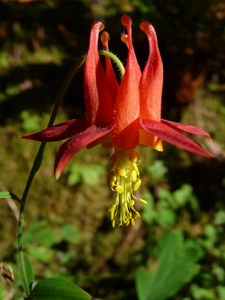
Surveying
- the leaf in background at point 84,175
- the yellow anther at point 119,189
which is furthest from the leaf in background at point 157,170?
the yellow anther at point 119,189

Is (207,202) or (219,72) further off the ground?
(219,72)

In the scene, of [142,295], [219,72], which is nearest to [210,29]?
[219,72]

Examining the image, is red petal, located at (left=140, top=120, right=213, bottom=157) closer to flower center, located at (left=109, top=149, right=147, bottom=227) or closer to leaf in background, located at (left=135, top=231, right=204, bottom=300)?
flower center, located at (left=109, top=149, right=147, bottom=227)

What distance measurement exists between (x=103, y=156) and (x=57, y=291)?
2.29 metres

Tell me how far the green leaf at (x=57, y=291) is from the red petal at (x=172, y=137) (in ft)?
2.74

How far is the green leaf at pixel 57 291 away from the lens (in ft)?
3.98

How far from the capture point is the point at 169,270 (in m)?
2.33

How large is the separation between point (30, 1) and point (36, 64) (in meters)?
0.99

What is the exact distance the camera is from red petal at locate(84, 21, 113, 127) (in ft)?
3.60

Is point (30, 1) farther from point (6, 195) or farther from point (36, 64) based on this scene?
point (6, 195)

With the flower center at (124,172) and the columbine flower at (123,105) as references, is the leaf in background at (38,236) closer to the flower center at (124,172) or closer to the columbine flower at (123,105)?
the flower center at (124,172)

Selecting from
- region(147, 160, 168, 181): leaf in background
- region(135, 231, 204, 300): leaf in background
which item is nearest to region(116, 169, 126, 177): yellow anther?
region(135, 231, 204, 300): leaf in background

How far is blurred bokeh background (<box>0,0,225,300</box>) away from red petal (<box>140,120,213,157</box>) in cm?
225

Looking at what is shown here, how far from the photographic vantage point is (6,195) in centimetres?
113
